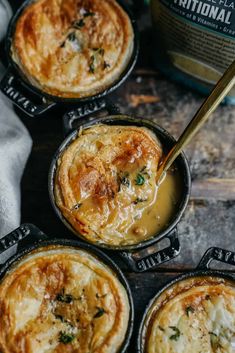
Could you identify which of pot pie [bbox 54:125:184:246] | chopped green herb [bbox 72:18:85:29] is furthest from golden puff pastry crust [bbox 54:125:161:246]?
chopped green herb [bbox 72:18:85:29]

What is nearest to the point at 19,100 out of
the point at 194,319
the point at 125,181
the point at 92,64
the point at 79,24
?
the point at 92,64

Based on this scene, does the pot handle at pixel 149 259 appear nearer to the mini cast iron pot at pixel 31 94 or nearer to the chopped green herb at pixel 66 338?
the chopped green herb at pixel 66 338

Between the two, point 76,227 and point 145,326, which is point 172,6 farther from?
point 145,326

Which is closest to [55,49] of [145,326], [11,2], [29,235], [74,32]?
[74,32]

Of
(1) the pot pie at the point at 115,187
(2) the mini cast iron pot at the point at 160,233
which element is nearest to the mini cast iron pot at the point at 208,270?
(2) the mini cast iron pot at the point at 160,233

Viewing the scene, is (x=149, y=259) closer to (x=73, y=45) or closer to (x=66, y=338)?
(x=66, y=338)

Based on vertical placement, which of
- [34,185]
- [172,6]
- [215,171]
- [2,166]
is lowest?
[215,171]
